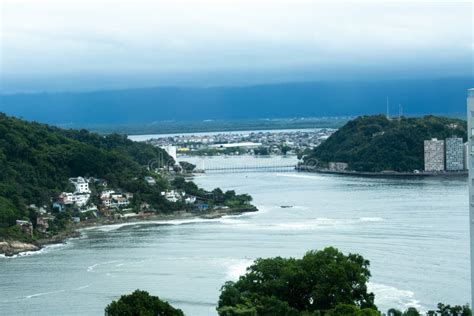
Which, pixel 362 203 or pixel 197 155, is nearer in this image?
pixel 362 203

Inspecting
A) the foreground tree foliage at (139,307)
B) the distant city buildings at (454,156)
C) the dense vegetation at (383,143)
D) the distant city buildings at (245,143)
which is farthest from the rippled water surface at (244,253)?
the distant city buildings at (245,143)

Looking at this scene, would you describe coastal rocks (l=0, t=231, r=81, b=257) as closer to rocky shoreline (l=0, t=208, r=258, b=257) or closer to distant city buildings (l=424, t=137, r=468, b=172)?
rocky shoreline (l=0, t=208, r=258, b=257)

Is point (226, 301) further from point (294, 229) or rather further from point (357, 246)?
point (294, 229)

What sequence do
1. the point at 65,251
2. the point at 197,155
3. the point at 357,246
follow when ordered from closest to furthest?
the point at 357,246 < the point at 65,251 < the point at 197,155

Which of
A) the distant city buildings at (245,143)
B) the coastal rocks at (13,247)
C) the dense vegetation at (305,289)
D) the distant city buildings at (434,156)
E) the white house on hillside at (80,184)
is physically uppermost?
the distant city buildings at (245,143)

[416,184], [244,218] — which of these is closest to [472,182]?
[244,218]

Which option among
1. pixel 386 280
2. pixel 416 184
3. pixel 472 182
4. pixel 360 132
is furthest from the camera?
pixel 360 132

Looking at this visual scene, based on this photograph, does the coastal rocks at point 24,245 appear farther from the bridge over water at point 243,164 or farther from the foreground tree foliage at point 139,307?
the bridge over water at point 243,164

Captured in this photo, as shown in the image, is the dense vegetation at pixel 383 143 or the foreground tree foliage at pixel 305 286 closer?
the foreground tree foliage at pixel 305 286
